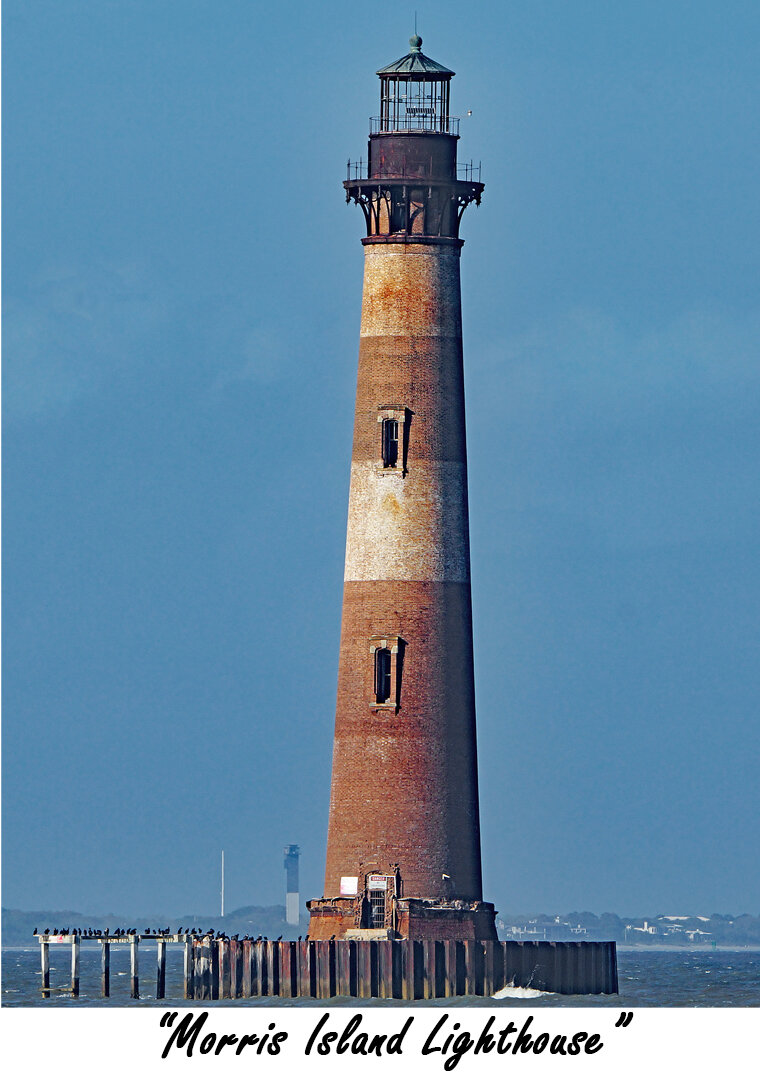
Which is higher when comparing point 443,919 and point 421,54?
point 421,54

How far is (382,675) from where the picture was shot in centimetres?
6850

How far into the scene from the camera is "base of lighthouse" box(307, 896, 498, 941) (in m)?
67.5

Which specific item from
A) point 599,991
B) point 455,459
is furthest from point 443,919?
point 455,459

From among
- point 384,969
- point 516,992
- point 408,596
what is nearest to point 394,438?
point 408,596

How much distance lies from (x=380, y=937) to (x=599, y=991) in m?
7.03

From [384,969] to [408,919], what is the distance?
72.7 inches

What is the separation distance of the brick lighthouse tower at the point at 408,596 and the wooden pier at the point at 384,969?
1039mm

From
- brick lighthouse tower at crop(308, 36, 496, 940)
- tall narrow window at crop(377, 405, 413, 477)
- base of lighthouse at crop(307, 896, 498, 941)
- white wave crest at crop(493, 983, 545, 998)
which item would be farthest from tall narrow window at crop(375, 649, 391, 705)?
white wave crest at crop(493, 983, 545, 998)

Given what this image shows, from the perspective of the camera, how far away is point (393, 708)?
68.3 meters

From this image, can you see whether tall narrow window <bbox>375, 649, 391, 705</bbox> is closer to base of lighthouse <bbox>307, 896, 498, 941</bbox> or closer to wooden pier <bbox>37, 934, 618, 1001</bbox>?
base of lighthouse <bbox>307, 896, 498, 941</bbox>

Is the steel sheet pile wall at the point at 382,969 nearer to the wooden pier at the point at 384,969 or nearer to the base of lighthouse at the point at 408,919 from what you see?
the wooden pier at the point at 384,969

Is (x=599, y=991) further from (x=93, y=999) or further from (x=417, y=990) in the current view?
(x=93, y=999)

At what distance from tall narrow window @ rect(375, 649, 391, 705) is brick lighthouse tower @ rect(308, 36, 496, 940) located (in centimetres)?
3

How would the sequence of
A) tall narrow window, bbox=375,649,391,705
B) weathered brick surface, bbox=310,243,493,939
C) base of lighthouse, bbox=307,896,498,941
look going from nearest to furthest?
base of lighthouse, bbox=307,896,498,941 < weathered brick surface, bbox=310,243,493,939 < tall narrow window, bbox=375,649,391,705
